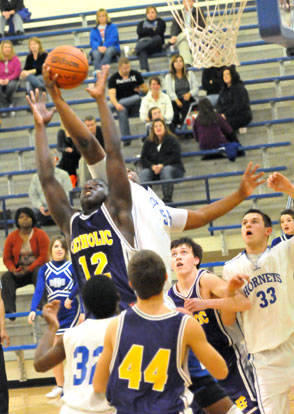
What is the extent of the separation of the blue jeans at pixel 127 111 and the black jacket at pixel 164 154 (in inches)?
49.1

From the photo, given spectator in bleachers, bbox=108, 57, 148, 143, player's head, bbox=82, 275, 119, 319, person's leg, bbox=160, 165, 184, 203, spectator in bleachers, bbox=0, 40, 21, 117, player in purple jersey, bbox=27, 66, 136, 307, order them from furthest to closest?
1. spectator in bleachers, bbox=0, 40, 21, 117
2. spectator in bleachers, bbox=108, 57, 148, 143
3. person's leg, bbox=160, 165, 184, 203
4. player in purple jersey, bbox=27, 66, 136, 307
5. player's head, bbox=82, 275, 119, 319

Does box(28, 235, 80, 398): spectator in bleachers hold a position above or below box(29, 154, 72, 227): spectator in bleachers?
below

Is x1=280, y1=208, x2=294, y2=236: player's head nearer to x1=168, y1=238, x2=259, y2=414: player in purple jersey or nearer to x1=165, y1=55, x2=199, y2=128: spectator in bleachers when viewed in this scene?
x1=168, y1=238, x2=259, y2=414: player in purple jersey

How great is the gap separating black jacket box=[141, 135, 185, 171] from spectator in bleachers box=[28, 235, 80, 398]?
7.69 feet

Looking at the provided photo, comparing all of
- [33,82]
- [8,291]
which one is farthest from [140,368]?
[33,82]

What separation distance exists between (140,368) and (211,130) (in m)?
7.70

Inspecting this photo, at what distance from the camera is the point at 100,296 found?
154 inches

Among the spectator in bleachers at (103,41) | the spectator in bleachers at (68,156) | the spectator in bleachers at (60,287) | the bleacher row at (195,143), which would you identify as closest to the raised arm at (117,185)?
the spectator in bleachers at (60,287)

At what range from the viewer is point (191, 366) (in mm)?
4375

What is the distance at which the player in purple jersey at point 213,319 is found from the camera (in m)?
5.23

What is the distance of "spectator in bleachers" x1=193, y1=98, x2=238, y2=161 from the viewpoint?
432 inches

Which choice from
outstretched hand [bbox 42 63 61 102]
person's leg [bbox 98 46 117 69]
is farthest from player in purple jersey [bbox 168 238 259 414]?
person's leg [bbox 98 46 117 69]

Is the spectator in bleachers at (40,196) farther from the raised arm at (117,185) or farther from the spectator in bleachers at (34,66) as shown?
the raised arm at (117,185)

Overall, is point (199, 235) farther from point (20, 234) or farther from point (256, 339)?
point (256, 339)
